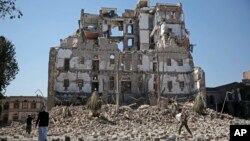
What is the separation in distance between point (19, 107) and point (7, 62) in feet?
68.2

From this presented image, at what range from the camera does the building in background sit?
57500 mm

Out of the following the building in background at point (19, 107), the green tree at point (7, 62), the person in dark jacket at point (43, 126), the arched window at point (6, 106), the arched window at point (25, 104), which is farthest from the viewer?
the arched window at point (25, 104)

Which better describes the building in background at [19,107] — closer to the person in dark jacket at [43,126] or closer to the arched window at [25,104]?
the arched window at [25,104]

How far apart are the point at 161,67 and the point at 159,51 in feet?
8.54

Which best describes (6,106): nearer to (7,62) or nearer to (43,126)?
(7,62)

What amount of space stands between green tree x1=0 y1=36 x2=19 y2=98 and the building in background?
56.1 feet

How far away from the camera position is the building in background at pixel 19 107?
57.5 metres

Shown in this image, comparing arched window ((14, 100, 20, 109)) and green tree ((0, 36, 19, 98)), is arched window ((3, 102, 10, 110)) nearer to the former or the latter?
arched window ((14, 100, 20, 109))

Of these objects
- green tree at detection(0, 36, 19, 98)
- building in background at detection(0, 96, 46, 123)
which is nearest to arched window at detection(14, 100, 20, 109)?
building in background at detection(0, 96, 46, 123)

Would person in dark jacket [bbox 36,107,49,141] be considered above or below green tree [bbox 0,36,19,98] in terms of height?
below

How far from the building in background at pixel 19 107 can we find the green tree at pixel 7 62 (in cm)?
1709

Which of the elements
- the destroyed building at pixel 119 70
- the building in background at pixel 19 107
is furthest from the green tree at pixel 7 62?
the building in background at pixel 19 107

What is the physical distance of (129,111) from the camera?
33.4m

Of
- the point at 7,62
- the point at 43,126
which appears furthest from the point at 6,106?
the point at 43,126
